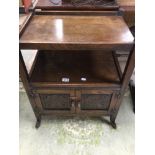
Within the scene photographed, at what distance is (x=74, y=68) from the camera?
52.8 inches

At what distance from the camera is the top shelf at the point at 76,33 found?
3.24ft

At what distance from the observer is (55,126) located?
1.55 meters

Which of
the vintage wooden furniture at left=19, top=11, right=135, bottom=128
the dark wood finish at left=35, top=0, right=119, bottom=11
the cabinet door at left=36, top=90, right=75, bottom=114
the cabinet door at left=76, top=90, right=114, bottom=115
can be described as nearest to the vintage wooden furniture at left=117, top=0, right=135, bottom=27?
the dark wood finish at left=35, top=0, right=119, bottom=11

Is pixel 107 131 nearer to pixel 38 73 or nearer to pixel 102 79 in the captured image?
pixel 102 79

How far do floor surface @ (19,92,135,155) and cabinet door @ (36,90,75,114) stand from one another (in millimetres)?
190

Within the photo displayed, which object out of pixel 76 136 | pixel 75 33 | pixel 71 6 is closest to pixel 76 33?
pixel 75 33

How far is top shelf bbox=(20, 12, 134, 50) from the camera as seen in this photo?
38.8 inches

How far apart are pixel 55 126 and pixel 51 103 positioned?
0.90 ft

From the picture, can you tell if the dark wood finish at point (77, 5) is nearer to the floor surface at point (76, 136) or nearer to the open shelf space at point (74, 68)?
the open shelf space at point (74, 68)

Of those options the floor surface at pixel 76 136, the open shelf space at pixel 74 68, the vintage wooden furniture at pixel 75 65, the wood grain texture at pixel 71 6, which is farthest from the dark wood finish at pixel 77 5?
the floor surface at pixel 76 136

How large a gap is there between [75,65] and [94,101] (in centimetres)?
28

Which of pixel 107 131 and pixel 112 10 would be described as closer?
pixel 112 10

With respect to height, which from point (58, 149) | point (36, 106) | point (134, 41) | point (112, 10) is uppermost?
point (112, 10)
